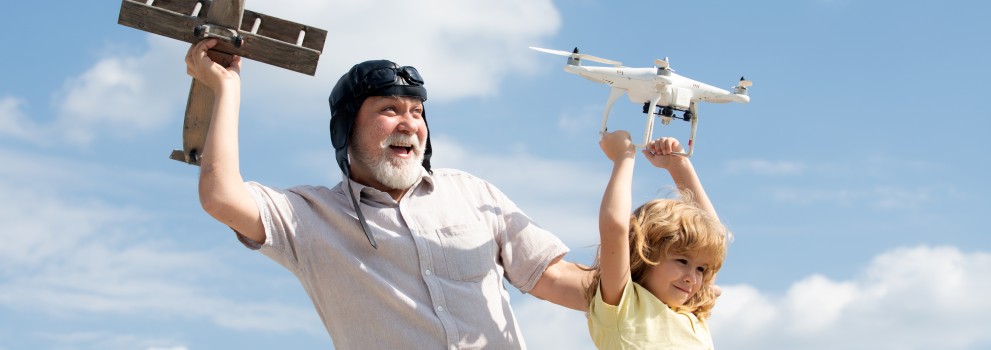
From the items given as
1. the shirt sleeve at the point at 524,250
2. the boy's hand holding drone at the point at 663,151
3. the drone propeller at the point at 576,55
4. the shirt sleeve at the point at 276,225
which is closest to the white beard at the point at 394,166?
the shirt sleeve at the point at 276,225

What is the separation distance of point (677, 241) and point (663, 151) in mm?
793

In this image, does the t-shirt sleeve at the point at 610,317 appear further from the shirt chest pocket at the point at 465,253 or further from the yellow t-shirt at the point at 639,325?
the shirt chest pocket at the point at 465,253

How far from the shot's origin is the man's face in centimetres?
520

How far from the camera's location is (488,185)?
564 cm

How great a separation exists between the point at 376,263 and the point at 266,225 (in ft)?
1.88

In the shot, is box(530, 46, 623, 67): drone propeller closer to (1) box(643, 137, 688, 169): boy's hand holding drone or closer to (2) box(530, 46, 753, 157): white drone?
(2) box(530, 46, 753, 157): white drone

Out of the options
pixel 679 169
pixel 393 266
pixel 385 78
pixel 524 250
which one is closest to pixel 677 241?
pixel 679 169

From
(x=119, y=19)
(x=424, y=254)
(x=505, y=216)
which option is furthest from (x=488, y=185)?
(x=119, y=19)

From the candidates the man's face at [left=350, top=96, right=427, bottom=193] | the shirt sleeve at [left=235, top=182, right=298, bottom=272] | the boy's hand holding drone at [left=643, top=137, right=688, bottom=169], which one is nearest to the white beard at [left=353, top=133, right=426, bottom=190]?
the man's face at [left=350, top=96, right=427, bottom=193]

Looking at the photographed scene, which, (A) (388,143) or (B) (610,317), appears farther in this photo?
(A) (388,143)

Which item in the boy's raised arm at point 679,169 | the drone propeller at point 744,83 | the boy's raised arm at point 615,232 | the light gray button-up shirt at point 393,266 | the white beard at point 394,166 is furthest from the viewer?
the drone propeller at point 744,83

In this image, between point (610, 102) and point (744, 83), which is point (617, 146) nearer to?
point (610, 102)

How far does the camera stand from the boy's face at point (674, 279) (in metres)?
4.90

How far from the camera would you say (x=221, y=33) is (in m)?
4.85
